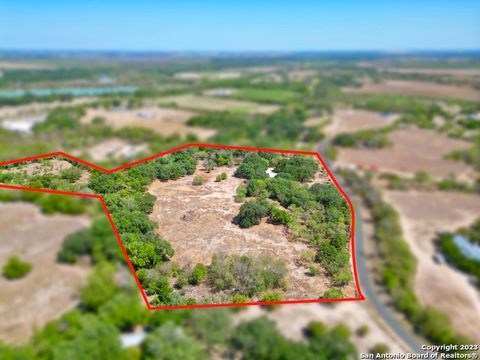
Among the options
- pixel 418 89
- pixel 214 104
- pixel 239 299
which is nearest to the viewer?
pixel 239 299

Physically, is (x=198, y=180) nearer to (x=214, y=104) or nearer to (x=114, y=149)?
(x=114, y=149)

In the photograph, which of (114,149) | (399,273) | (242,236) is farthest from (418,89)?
(242,236)

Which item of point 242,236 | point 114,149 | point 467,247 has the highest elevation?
point 242,236

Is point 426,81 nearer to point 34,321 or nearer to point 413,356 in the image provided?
point 413,356

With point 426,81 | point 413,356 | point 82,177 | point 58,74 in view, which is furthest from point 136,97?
point 426,81

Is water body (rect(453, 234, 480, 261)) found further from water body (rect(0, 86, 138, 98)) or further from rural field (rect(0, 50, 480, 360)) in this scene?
water body (rect(0, 86, 138, 98))

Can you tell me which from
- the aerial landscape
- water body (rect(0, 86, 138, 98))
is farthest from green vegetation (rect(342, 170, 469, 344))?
water body (rect(0, 86, 138, 98))

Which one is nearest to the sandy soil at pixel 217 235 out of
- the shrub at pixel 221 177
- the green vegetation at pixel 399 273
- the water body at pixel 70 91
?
the shrub at pixel 221 177
